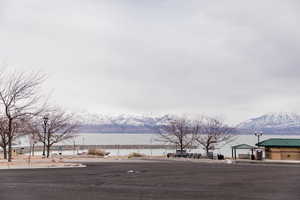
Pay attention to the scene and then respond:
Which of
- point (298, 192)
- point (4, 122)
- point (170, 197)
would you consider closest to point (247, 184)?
point (298, 192)

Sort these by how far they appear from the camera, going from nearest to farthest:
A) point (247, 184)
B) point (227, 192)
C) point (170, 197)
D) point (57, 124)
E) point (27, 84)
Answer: point (170, 197), point (227, 192), point (247, 184), point (27, 84), point (57, 124)

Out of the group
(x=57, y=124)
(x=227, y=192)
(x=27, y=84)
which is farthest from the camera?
(x=57, y=124)

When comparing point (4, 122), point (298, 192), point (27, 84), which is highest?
point (27, 84)

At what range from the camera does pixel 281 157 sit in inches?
1944

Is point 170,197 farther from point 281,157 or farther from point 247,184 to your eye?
point 281,157

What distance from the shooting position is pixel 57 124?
6188 cm

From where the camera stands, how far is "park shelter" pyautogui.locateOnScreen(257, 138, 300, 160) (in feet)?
160

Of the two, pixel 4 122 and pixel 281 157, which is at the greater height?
pixel 4 122

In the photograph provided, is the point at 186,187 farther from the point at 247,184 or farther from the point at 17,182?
the point at 17,182

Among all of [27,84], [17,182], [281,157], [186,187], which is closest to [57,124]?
[27,84]

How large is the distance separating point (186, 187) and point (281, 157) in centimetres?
3265

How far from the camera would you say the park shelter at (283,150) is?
48875 millimetres

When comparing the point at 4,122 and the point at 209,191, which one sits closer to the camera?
the point at 209,191

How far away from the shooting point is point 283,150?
49.3m
